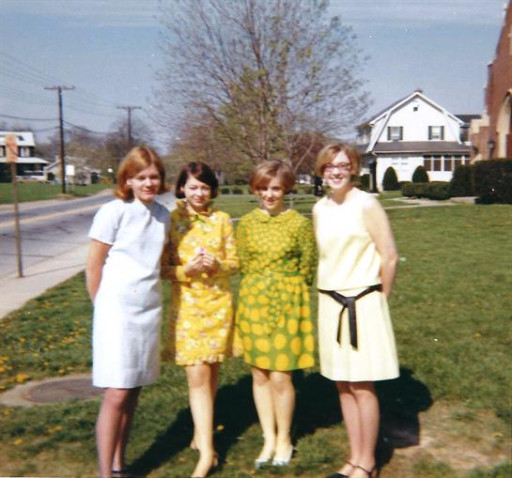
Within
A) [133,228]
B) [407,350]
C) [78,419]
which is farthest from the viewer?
[407,350]

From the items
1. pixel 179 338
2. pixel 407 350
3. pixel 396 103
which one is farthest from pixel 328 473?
pixel 396 103

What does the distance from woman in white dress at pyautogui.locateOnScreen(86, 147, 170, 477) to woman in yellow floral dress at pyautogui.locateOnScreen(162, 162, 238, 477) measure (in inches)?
8.4

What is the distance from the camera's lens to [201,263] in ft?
13.3

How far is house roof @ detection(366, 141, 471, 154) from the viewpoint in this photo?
190 feet

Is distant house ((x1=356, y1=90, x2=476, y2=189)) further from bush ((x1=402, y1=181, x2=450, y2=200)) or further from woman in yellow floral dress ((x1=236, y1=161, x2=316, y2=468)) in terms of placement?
woman in yellow floral dress ((x1=236, y1=161, x2=316, y2=468))

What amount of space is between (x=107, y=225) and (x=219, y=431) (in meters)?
1.80

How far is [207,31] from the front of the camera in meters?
23.8

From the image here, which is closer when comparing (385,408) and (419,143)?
(385,408)

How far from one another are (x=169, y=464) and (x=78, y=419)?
109cm

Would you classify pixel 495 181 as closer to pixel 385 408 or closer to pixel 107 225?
pixel 385 408

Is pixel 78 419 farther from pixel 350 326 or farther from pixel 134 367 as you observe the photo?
pixel 350 326

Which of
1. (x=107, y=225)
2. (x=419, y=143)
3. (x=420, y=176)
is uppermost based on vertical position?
(x=419, y=143)

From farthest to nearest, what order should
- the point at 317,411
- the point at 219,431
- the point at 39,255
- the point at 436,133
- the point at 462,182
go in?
1. the point at 436,133
2. the point at 462,182
3. the point at 39,255
4. the point at 317,411
5. the point at 219,431

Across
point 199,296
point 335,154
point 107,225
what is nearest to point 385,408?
point 199,296
